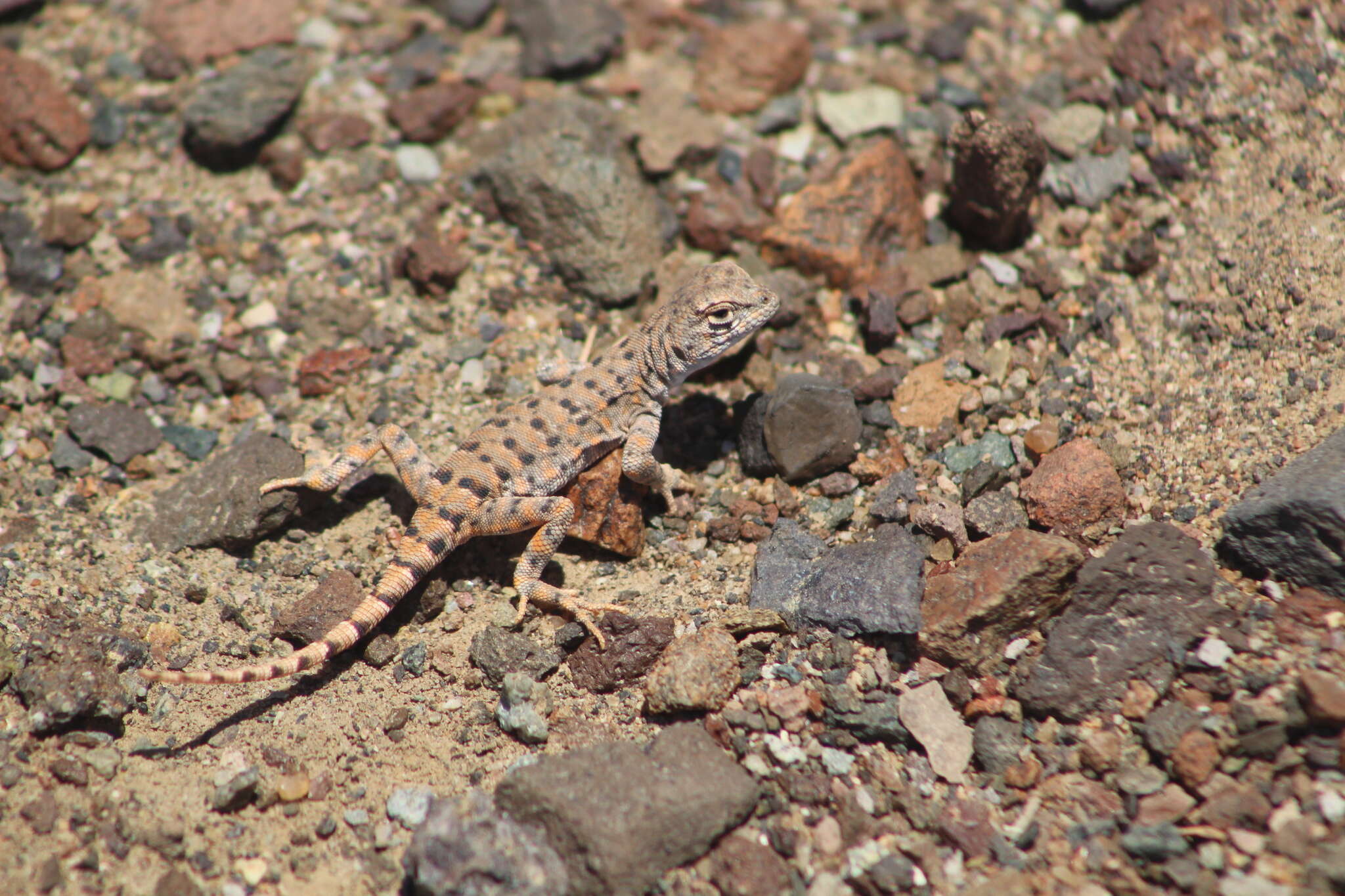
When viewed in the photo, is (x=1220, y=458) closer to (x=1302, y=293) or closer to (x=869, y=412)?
(x=1302, y=293)

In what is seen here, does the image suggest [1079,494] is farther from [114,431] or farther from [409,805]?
[114,431]

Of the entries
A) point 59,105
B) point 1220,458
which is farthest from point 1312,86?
point 59,105

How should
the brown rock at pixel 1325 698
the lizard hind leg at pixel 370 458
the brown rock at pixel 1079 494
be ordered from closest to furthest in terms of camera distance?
the brown rock at pixel 1325 698 < the brown rock at pixel 1079 494 < the lizard hind leg at pixel 370 458

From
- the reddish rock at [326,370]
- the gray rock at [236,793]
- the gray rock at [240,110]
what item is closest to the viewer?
the gray rock at [236,793]

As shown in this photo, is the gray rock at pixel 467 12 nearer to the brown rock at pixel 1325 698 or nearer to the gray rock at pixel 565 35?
the gray rock at pixel 565 35

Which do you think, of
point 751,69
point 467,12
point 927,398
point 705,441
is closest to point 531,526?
point 705,441

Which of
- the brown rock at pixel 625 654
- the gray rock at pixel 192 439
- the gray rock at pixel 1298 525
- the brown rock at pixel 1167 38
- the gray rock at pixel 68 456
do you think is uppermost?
the brown rock at pixel 1167 38

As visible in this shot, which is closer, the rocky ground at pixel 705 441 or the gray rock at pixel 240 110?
the rocky ground at pixel 705 441

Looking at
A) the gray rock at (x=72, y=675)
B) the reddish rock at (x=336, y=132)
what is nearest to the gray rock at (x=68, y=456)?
the gray rock at (x=72, y=675)
